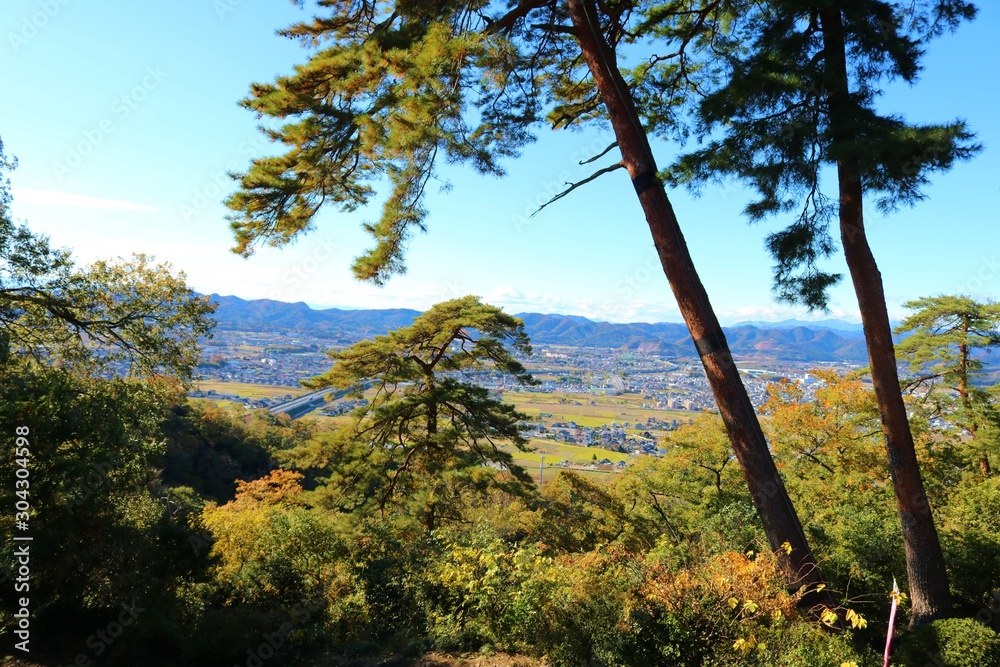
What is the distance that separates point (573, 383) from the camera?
285 feet

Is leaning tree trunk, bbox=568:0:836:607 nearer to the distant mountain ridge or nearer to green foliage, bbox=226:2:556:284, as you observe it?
green foliage, bbox=226:2:556:284

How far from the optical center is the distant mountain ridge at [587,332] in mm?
98125

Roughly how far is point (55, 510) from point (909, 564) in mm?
8464

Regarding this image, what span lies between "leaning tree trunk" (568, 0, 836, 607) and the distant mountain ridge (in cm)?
8295

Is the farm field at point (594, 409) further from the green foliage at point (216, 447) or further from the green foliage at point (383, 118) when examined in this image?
the green foliage at point (383, 118)

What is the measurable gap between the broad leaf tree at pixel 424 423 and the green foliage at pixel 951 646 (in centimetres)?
690

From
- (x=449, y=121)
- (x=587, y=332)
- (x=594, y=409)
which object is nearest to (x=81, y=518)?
(x=449, y=121)

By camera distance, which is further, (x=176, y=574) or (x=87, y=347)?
(x=87, y=347)

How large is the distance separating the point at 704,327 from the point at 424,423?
743cm

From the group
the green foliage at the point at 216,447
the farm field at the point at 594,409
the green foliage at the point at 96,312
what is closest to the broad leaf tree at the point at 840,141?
the green foliage at the point at 96,312

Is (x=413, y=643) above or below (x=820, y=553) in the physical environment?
below

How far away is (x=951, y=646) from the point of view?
3355mm

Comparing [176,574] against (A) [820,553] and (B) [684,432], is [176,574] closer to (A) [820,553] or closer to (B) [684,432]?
(A) [820,553]

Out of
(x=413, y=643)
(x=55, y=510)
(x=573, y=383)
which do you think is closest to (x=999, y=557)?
(x=413, y=643)
